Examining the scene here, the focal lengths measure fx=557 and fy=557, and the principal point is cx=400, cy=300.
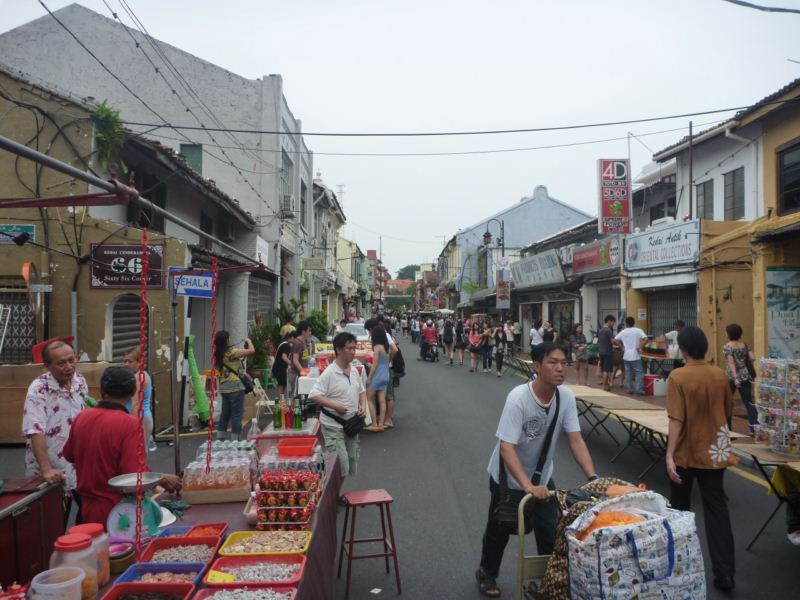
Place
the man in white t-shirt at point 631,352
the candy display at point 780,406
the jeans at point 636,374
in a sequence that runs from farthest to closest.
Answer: the jeans at point 636,374
the man in white t-shirt at point 631,352
the candy display at point 780,406

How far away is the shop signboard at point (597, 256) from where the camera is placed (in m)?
18.5

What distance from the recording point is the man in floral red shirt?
13.5 ft

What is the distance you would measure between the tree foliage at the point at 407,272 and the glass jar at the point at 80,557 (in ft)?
532

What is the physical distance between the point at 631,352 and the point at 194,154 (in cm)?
1434

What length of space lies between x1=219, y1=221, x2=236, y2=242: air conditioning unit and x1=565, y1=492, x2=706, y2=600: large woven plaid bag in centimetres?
1542

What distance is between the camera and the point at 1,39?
16.2 meters

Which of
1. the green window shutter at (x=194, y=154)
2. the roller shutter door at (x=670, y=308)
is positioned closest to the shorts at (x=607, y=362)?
the roller shutter door at (x=670, y=308)

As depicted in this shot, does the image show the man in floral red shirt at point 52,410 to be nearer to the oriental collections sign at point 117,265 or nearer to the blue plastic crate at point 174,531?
the blue plastic crate at point 174,531

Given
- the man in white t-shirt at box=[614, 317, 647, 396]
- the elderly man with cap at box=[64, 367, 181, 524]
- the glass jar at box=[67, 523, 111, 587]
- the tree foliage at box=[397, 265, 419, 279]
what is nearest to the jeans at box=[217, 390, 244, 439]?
the elderly man with cap at box=[64, 367, 181, 524]

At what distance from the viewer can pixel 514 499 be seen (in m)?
3.63

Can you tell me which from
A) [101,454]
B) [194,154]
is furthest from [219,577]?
[194,154]

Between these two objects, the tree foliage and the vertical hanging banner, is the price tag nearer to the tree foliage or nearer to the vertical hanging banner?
the vertical hanging banner

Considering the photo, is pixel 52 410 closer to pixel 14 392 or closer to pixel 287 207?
pixel 14 392

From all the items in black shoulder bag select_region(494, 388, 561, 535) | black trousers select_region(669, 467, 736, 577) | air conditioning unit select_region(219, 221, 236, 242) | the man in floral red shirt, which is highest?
air conditioning unit select_region(219, 221, 236, 242)
